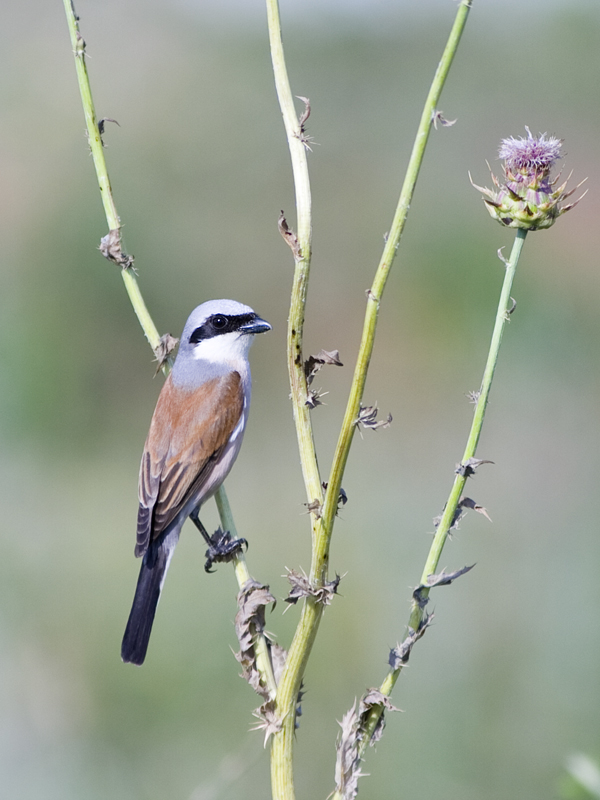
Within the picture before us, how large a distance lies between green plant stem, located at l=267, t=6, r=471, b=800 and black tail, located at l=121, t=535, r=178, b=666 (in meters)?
1.40

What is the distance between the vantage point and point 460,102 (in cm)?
1962

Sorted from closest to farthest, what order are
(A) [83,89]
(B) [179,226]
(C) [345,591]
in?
(A) [83,89], (C) [345,591], (B) [179,226]

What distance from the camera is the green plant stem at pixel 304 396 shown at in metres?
1.76

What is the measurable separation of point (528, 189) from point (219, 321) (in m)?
2.25

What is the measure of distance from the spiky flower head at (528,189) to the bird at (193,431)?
148 cm

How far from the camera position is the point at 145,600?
3.64 metres

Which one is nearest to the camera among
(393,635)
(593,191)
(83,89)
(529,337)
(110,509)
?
(83,89)

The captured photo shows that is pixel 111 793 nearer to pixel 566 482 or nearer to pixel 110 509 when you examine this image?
pixel 110 509

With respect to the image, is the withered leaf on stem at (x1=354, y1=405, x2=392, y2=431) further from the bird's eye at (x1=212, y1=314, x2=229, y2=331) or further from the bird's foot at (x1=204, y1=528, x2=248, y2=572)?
the bird's eye at (x1=212, y1=314, x2=229, y2=331)

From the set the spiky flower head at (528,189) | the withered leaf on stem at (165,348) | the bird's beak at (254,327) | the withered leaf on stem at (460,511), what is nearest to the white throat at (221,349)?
the bird's beak at (254,327)

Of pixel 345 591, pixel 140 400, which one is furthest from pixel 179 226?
pixel 345 591

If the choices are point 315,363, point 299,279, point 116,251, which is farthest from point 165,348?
point 299,279

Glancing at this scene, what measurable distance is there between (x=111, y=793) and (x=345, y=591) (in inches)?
91.4

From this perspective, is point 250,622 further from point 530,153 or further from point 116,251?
point 530,153
